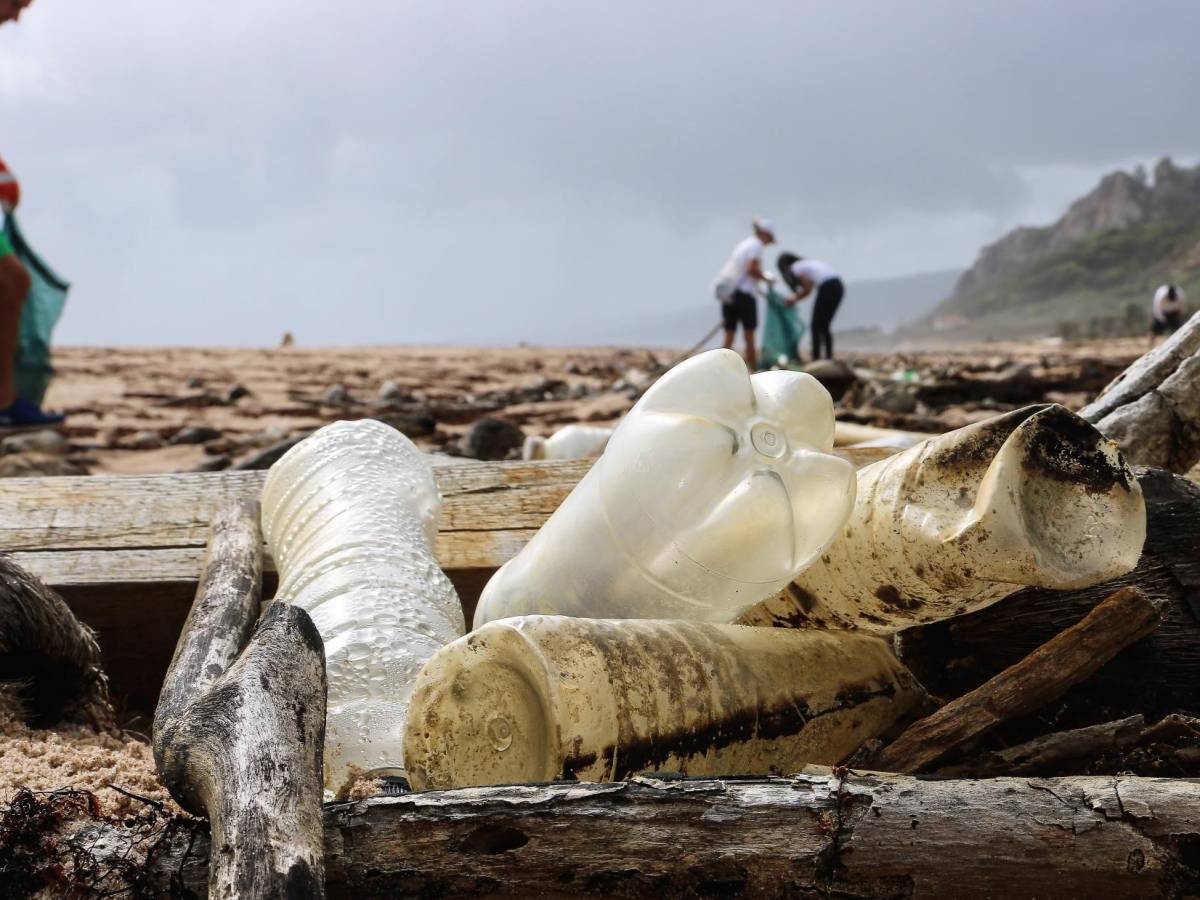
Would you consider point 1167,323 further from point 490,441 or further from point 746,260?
point 490,441

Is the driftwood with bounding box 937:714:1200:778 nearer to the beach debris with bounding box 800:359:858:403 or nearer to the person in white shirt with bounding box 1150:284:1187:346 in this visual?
the beach debris with bounding box 800:359:858:403

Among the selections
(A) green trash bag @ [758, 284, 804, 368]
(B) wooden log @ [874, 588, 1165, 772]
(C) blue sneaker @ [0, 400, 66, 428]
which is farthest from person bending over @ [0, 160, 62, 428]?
(A) green trash bag @ [758, 284, 804, 368]

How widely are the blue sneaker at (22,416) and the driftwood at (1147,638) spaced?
9050mm

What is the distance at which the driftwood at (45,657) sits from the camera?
1897mm

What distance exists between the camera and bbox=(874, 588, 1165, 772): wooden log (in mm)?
1605

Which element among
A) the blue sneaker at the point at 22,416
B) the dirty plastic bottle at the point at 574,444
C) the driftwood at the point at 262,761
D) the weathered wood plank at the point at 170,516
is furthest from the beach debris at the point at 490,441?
the blue sneaker at the point at 22,416

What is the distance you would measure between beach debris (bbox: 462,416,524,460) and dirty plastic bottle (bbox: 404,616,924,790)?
4.35m

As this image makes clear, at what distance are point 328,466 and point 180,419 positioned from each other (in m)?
8.85

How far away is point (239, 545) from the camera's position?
8.17 ft

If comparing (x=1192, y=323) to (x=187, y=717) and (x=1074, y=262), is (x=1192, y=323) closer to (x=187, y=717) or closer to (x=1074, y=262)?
(x=187, y=717)

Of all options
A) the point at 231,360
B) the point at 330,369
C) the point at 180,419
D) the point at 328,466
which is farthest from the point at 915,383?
the point at 231,360

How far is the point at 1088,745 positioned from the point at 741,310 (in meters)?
13.4

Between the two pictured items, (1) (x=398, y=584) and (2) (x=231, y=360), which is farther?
(2) (x=231, y=360)

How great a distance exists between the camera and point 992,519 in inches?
57.4
